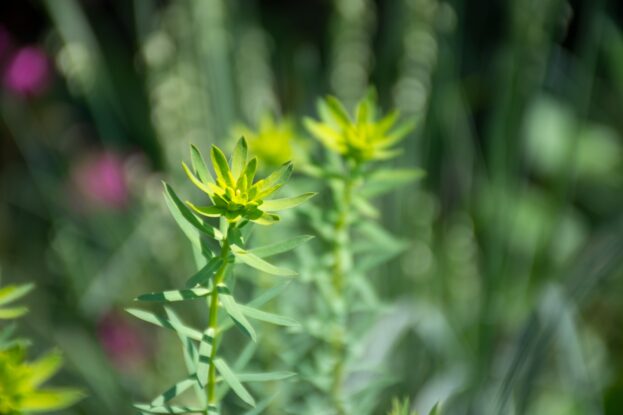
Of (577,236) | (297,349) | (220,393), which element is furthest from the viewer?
(577,236)

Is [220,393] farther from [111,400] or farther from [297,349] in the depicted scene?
[111,400]

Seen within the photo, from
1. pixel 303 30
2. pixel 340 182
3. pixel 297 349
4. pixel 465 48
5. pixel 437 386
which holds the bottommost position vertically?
pixel 437 386

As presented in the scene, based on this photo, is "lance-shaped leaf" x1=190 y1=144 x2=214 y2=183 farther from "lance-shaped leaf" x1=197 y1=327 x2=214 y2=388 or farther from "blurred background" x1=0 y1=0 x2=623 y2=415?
"blurred background" x1=0 y1=0 x2=623 y2=415

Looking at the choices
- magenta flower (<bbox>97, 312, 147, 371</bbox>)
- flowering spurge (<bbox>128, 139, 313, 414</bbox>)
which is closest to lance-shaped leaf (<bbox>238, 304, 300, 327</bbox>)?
flowering spurge (<bbox>128, 139, 313, 414</bbox>)

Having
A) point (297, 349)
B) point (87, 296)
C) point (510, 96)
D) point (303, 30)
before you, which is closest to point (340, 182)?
point (297, 349)

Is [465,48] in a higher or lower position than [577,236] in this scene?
higher

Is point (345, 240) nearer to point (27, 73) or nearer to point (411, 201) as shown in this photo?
point (411, 201)
